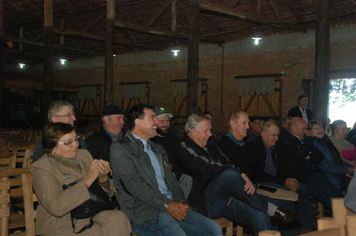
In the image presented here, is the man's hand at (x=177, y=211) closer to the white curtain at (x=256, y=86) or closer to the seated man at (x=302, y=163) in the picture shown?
the seated man at (x=302, y=163)

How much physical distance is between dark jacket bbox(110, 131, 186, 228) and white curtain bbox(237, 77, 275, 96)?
417 inches

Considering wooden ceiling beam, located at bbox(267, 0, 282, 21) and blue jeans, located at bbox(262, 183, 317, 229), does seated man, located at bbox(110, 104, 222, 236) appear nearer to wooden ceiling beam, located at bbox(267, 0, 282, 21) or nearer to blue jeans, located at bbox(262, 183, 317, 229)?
blue jeans, located at bbox(262, 183, 317, 229)

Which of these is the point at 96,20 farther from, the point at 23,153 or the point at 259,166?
the point at 259,166

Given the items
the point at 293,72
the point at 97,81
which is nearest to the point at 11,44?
the point at 97,81

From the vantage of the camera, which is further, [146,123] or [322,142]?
[322,142]

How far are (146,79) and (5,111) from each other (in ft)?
29.6

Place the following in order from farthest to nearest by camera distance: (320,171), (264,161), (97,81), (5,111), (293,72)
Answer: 1. (5,111)
2. (97,81)
3. (293,72)
4. (320,171)
5. (264,161)

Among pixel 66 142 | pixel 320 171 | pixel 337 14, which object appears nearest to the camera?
pixel 66 142

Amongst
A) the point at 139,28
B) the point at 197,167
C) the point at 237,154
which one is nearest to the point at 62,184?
the point at 197,167

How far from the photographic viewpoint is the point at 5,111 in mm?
21766

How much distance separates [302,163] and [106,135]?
2438 millimetres

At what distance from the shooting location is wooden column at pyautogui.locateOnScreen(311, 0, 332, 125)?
8.47 meters

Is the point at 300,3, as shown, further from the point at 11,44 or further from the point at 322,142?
the point at 11,44

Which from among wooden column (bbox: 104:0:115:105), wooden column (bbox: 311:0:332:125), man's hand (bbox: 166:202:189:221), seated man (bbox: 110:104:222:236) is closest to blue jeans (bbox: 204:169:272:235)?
seated man (bbox: 110:104:222:236)
